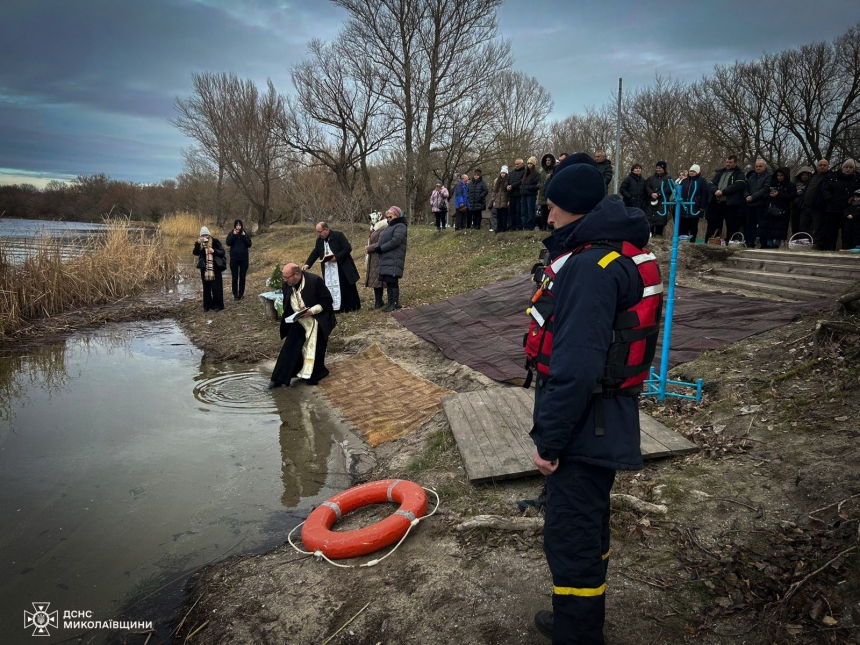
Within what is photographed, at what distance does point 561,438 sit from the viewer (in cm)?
204

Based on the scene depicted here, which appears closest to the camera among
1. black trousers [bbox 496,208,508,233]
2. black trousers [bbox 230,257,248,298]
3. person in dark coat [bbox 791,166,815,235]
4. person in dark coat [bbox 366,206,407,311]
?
person in dark coat [bbox 791,166,815,235]

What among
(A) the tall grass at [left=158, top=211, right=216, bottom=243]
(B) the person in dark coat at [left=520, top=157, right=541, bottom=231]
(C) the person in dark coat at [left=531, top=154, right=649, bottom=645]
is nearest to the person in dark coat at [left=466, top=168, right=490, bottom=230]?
(B) the person in dark coat at [left=520, top=157, right=541, bottom=231]

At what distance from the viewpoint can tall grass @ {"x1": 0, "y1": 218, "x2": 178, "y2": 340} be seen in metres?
11.1

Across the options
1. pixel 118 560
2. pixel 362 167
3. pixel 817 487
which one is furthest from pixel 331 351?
pixel 362 167

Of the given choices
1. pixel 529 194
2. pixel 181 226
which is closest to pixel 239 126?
pixel 181 226

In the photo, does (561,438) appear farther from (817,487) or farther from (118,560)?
(118,560)

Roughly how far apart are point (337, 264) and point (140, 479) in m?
6.36

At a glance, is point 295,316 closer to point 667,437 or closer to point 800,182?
point 667,437

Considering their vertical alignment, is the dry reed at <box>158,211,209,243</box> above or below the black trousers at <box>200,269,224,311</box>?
above

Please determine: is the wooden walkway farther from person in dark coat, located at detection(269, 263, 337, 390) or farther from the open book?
the open book

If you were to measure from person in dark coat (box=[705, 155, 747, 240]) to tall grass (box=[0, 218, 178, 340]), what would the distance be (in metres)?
14.1

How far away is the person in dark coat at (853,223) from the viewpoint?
871 centimetres

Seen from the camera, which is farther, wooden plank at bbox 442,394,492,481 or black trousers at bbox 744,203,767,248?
black trousers at bbox 744,203,767,248

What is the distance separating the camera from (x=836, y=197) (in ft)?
29.5
